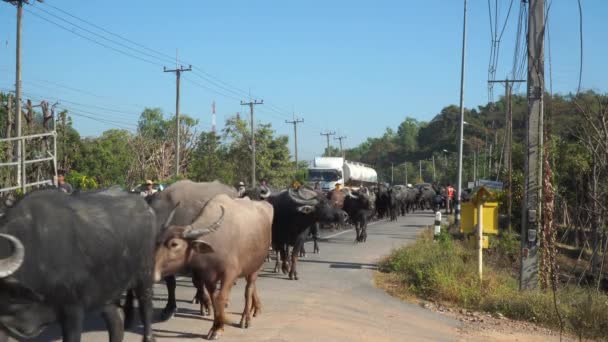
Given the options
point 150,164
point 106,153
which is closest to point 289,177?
point 150,164

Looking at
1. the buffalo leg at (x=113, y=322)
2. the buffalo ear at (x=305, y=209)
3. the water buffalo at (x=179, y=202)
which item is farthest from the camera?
the buffalo ear at (x=305, y=209)

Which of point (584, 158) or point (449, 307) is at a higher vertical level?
point (584, 158)

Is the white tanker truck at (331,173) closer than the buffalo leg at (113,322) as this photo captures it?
No

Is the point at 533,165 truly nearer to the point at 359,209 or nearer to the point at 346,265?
the point at 346,265

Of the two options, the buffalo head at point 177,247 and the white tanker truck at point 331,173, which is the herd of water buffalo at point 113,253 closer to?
the buffalo head at point 177,247

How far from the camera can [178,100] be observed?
34.3 m

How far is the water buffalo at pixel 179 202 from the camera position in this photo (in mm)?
9070

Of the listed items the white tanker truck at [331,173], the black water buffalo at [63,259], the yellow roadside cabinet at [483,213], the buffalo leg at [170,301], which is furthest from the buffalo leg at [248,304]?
the white tanker truck at [331,173]

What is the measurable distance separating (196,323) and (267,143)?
41933 mm

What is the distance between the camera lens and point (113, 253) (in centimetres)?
628

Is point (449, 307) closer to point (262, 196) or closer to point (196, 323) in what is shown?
point (196, 323)

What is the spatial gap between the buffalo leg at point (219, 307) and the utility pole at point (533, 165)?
6731 mm

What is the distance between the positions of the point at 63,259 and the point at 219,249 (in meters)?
2.57

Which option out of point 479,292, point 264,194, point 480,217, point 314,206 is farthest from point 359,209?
point 479,292
